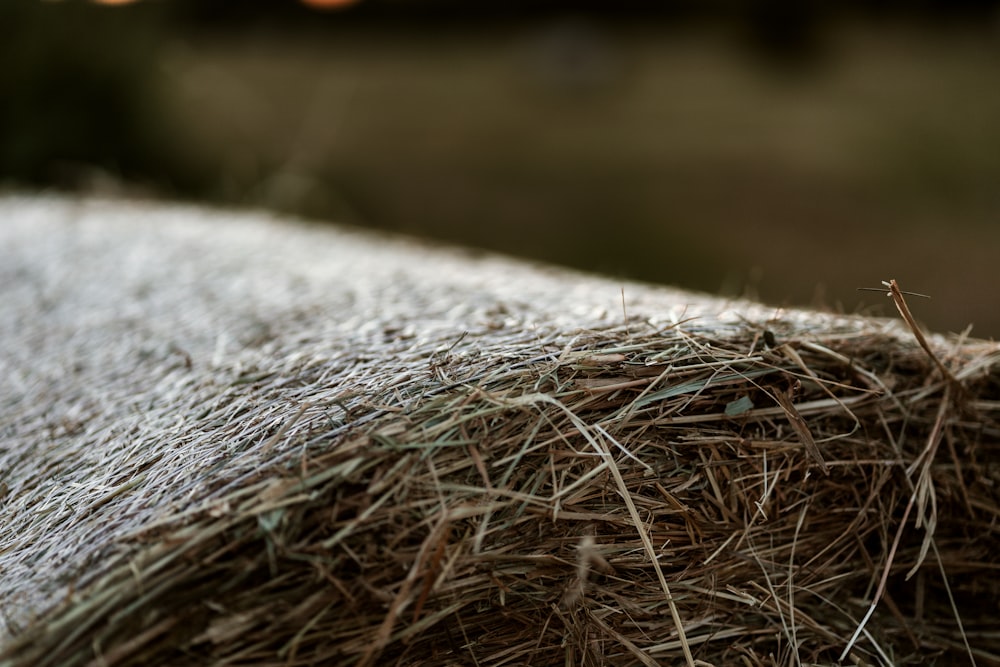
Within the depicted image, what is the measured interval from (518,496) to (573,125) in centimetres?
843

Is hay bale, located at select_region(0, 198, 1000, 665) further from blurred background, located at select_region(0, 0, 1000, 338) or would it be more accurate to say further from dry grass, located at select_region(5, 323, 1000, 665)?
blurred background, located at select_region(0, 0, 1000, 338)

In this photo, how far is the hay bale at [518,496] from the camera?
3.36ft

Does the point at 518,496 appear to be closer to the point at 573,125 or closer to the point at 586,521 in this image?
the point at 586,521

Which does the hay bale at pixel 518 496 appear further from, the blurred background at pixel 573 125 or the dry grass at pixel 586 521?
the blurred background at pixel 573 125

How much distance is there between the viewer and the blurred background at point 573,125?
19.5 ft

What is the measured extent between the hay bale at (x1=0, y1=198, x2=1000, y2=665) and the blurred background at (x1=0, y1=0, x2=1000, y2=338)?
3.50m

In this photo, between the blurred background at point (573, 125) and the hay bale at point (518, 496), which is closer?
the hay bale at point (518, 496)

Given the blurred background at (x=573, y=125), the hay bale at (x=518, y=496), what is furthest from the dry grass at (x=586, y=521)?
the blurred background at (x=573, y=125)

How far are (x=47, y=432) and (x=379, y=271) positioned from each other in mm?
1009

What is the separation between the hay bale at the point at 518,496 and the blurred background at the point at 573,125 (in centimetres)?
350

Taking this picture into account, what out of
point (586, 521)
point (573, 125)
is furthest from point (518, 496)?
point (573, 125)

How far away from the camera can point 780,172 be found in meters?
7.59

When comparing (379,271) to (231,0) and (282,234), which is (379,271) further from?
(231,0)

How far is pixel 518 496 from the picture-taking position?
3.60ft
